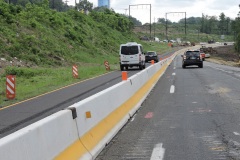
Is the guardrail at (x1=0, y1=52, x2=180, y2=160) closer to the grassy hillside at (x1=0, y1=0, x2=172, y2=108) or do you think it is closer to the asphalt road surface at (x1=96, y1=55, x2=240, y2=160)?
the asphalt road surface at (x1=96, y1=55, x2=240, y2=160)

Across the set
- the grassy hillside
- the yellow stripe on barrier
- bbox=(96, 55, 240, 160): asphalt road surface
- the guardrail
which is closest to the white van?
the grassy hillside

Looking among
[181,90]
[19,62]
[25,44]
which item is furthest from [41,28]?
[181,90]

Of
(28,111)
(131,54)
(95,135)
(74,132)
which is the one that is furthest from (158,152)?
(131,54)

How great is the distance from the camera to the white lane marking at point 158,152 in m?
6.64

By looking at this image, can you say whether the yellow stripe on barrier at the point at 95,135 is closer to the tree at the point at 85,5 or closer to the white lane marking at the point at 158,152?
the white lane marking at the point at 158,152

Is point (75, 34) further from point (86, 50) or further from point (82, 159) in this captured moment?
point (82, 159)

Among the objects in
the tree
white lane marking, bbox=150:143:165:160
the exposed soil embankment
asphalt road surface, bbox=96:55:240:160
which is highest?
the tree

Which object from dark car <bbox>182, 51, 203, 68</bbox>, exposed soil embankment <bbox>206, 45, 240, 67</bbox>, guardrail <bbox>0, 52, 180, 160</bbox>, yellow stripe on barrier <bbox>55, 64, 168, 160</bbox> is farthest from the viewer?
exposed soil embankment <bbox>206, 45, 240, 67</bbox>

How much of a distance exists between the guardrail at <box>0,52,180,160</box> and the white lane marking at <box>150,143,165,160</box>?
94cm

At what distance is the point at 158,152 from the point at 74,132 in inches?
66.9

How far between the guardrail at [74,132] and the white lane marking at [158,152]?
939 millimetres

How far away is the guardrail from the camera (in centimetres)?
427

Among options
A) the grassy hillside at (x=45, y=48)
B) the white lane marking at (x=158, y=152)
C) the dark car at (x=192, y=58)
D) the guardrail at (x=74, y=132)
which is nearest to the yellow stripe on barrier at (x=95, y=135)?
the guardrail at (x=74, y=132)

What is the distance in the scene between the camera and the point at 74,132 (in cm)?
607
